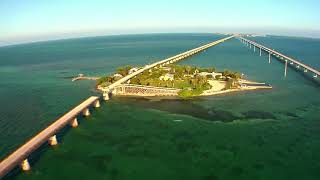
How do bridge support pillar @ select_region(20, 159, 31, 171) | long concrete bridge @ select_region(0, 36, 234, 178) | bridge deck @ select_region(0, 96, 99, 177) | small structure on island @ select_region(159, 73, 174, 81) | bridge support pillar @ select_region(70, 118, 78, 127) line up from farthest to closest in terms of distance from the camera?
small structure on island @ select_region(159, 73, 174, 81) → bridge support pillar @ select_region(70, 118, 78, 127) → bridge support pillar @ select_region(20, 159, 31, 171) → long concrete bridge @ select_region(0, 36, 234, 178) → bridge deck @ select_region(0, 96, 99, 177)

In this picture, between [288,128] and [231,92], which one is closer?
[288,128]

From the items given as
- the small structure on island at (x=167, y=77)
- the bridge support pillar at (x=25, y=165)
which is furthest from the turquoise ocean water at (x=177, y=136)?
the small structure on island at (x=167, y=77)

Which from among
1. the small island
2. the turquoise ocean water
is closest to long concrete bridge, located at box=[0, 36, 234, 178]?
the turquoise ocean water

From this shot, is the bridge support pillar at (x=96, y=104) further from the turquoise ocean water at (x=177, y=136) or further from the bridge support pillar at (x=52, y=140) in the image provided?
the bridge support pillar at (x=52, y=140)

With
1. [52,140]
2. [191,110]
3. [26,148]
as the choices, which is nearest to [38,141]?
[26,148]

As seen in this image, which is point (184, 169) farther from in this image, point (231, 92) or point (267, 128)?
point (231, 92)

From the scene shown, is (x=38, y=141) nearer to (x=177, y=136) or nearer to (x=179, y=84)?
(x=177, y=136)

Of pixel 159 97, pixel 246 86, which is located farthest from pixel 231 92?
pixel 159 97

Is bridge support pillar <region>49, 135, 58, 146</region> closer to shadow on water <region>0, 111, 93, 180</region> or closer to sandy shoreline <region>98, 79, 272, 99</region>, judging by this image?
shadow on water <region>0, 111, 93, 180</region>
